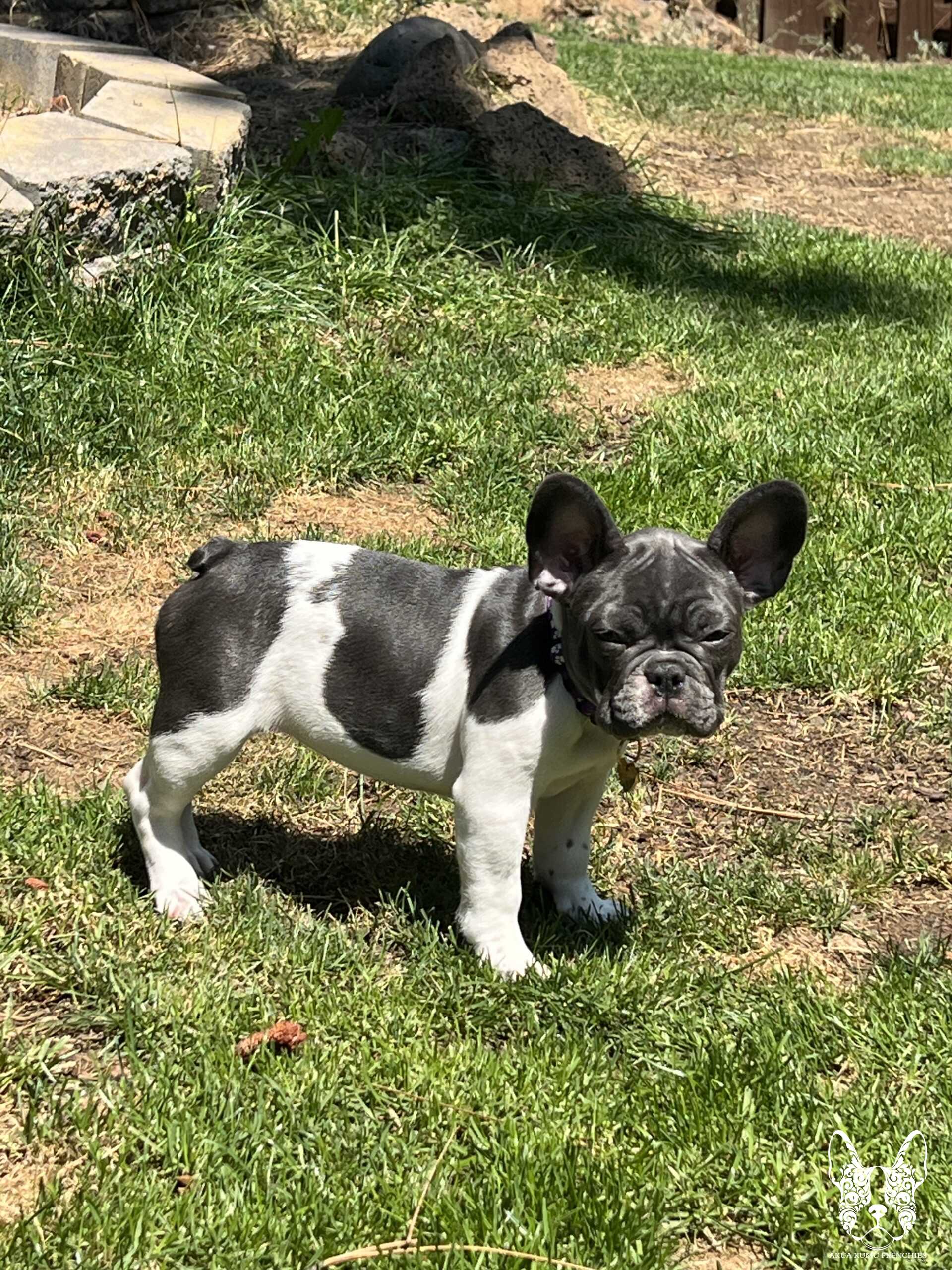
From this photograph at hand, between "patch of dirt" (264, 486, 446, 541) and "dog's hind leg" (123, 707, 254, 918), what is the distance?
2142 millimetres

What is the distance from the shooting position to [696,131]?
38.6ft

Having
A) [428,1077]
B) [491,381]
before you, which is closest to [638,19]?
[491,381]

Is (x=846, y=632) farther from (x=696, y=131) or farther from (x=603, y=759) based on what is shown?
(x=696, y=131)

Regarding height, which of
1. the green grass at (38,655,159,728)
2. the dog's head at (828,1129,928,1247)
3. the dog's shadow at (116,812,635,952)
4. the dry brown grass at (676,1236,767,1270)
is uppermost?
the dog's head at (828,1129,928,1247)

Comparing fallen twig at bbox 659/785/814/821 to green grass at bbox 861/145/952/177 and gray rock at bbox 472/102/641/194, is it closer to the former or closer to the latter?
gray rock at bbox 472/102/641/194

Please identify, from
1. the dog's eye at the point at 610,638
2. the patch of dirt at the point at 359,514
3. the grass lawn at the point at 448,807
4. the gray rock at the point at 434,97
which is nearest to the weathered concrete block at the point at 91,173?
the grass lawn at the point at 448,807

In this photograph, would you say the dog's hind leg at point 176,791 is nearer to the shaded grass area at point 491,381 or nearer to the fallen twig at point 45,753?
the fallen twig at point 45,753

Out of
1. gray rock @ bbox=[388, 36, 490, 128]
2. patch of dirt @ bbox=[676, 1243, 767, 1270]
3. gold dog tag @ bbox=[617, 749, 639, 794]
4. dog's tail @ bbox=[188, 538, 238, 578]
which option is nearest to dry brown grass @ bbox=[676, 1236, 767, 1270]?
patch of dirt @ bbox=[676, 1243, 767, 1270]

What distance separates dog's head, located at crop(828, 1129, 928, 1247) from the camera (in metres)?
3.05

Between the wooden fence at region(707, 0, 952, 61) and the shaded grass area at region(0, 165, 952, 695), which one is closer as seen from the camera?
the shaded grass area at region(0, 165, 952, 695)

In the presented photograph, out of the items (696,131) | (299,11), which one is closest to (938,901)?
(696,131)

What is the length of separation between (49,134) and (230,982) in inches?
188

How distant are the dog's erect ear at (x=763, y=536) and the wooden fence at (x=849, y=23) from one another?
57.3ft

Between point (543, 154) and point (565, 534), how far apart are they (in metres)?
6.30
